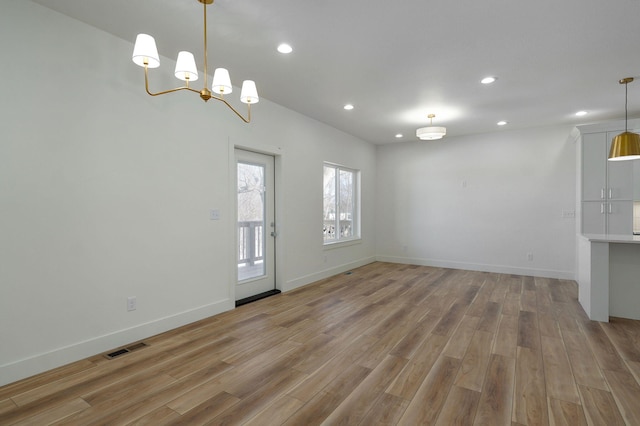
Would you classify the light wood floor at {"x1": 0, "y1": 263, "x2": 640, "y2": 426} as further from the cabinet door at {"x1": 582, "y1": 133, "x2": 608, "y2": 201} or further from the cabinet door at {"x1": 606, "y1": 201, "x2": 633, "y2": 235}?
the cabinet door at {"x1": 582, "y1": 133, "x2": 608, "y2": 201}

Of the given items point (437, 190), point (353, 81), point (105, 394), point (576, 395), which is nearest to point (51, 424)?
point (105, 394)

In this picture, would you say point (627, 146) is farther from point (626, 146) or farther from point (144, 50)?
point (144, 50)

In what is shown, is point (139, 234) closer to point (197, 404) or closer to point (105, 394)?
point (105, 394)

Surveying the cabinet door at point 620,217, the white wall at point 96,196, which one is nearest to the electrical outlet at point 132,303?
the white wall at point 96,196

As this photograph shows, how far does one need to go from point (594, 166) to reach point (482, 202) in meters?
1.89

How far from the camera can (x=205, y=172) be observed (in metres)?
3.71

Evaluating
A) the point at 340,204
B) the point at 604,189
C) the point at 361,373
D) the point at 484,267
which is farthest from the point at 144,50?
the point at 484,267

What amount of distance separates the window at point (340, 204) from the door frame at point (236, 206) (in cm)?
143

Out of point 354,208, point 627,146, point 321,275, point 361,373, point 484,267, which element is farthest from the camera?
point 354,208

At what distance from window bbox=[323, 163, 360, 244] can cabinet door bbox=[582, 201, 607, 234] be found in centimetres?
392

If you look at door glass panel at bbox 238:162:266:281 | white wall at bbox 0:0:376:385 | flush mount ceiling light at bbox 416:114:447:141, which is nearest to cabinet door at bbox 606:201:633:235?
flush mount ceiling light at bbox 416:114:447:141

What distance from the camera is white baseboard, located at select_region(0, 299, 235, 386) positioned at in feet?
7.68

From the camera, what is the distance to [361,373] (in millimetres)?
2488

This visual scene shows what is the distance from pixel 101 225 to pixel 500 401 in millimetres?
3404
